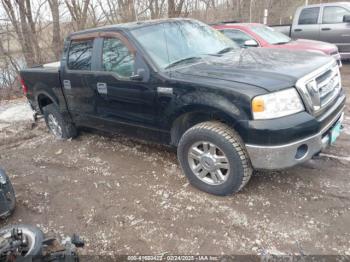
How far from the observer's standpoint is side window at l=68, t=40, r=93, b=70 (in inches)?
165

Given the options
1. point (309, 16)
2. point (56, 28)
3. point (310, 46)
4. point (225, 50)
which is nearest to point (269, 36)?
point (310, 46)

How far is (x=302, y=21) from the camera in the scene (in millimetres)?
9781

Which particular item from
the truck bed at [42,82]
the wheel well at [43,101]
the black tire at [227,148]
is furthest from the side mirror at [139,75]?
the wheel well at [43,101]

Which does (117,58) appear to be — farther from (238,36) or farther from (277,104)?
(238,36)

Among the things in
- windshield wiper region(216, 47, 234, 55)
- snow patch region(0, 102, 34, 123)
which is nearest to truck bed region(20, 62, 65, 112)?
snow patch region(0, 102, 34, 123)

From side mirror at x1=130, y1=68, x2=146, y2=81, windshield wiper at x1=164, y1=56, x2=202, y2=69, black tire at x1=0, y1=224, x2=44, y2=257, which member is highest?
windshield wiper at x1=164, y1=56, x2=202, y2=69

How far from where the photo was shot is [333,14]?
363 inches

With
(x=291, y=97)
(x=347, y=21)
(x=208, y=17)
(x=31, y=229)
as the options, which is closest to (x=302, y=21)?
(x=347, y=21)

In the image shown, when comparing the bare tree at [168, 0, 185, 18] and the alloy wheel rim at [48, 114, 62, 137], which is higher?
the bare tree at [168, 0, 185, 18]

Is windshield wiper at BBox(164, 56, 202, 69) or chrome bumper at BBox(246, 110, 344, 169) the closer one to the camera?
chrome bumper at BBox(246, 110, 344, 169)

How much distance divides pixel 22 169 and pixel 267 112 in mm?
3608

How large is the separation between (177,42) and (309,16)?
7.68 m

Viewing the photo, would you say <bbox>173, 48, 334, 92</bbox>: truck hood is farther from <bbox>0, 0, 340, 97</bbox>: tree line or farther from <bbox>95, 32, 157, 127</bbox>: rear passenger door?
→ <bbox>0, 0, 340, 97</bbox>: tree line

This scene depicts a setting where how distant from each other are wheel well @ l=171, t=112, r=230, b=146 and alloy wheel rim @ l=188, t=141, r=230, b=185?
0.94ft
